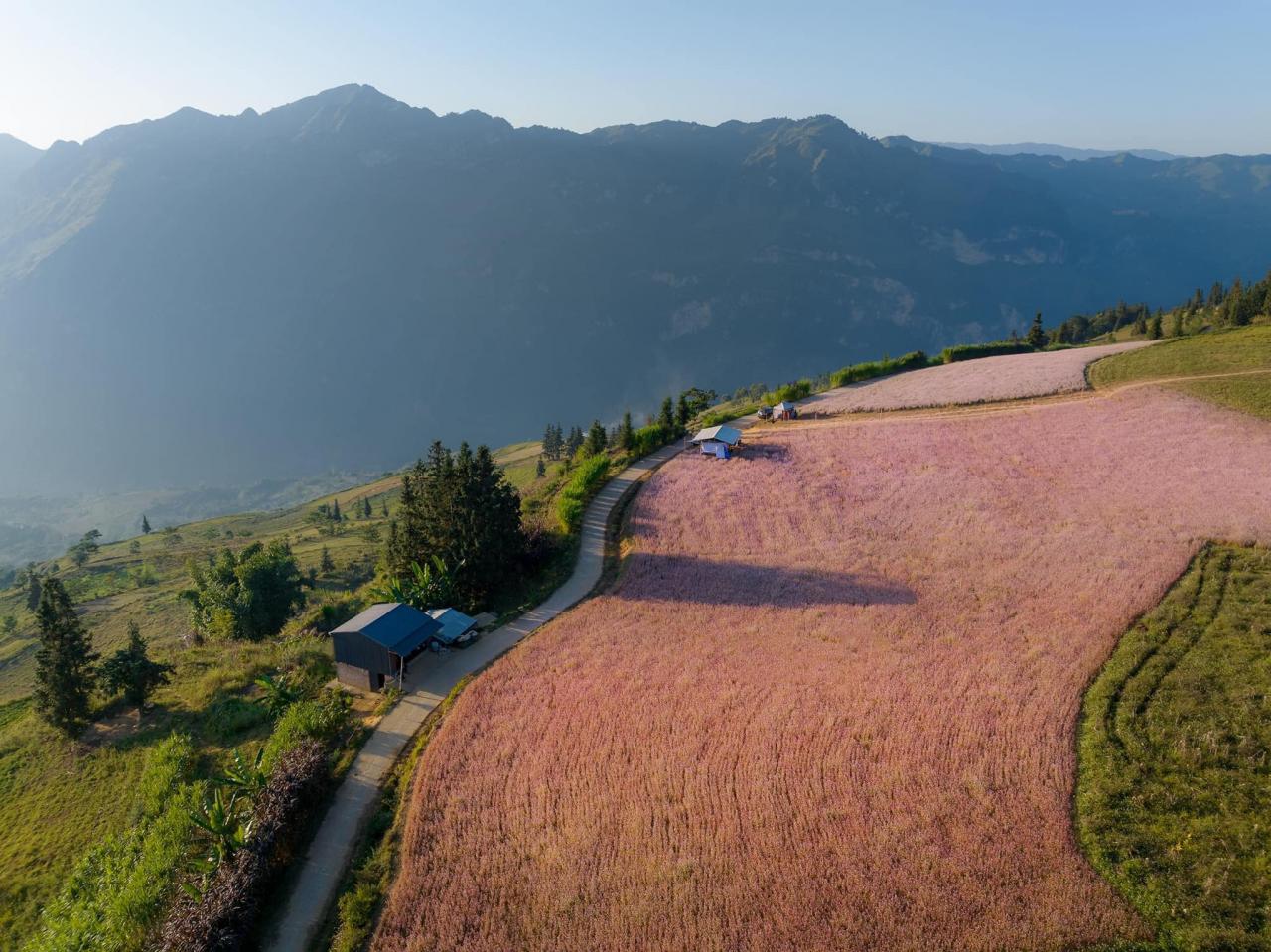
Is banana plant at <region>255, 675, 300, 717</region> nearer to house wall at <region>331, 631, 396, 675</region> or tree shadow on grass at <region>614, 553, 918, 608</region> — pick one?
house wall at <region>331, 631, 396, 675</region>

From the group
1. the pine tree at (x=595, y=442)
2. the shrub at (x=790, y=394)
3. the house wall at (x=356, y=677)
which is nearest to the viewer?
the house wall at (x=356, y=677)

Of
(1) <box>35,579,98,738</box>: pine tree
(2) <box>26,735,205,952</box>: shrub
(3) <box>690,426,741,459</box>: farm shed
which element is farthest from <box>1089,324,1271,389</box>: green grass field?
(1) <box>35,579,98,738</box>: pine tree

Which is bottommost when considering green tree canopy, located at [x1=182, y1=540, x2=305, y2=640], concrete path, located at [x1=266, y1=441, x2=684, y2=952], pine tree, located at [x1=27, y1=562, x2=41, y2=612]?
pine tree, located at [x1=27, y1=562, x2=41, y2=612]

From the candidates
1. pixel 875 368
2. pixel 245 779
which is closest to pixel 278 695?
pixel 245 779

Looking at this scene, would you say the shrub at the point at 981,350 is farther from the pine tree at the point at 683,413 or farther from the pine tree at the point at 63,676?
the pine tree at the point at 63,676

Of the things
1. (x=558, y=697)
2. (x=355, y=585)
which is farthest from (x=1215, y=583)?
(x=355, y=585)

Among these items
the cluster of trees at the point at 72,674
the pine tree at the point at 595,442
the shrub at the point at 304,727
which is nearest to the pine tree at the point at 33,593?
the cluster of trees at the point at 72,674

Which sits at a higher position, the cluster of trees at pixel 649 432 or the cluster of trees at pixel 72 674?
the cluster of trees at pixel 649 432
